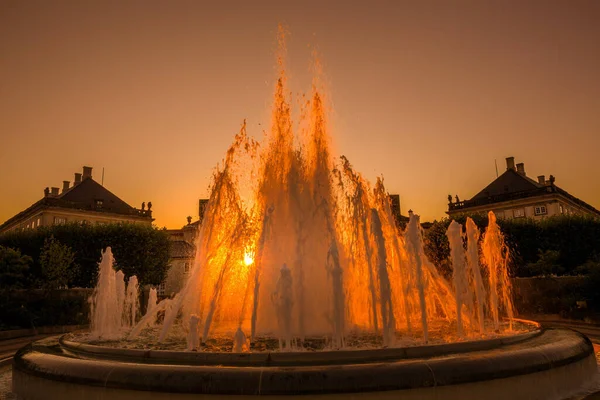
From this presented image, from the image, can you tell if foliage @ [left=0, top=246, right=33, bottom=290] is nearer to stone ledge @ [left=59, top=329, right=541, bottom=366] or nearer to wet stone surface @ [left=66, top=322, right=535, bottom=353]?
wet stone surface @ [left=66, top=322, right=535, bottom=353]

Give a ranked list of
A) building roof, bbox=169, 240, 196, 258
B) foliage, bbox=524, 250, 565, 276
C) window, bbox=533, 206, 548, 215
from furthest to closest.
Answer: building roof, bbox=169, 240, 196, 258 → window, bbox=533, 206, 548, 215 → foliage, bbox=524, 250, 565, 276

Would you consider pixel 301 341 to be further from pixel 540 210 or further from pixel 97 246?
pixel 540 210

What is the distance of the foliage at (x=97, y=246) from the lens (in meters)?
38.1

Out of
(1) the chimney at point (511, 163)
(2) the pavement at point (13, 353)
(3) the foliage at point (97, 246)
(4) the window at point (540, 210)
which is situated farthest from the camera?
(1) the chimney at point (511, 163)

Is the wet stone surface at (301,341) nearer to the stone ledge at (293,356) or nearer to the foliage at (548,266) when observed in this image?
the stone ledge at (293,356)

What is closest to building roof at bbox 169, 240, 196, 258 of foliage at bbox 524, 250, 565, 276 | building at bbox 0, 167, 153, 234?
building at bbox 0, 167, 153, 234

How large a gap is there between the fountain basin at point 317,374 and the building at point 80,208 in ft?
183

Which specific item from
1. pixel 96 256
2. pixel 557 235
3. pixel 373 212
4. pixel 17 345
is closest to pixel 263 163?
pixel 373 212

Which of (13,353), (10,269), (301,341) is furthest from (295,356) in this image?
(10,269)

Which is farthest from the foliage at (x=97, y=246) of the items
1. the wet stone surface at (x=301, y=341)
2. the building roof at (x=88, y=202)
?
the wet stone surface at (x=301, y=341)

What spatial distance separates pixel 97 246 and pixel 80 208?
3033 centimetres

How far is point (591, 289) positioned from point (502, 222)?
614 inches

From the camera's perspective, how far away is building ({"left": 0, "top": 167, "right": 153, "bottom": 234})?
210ft

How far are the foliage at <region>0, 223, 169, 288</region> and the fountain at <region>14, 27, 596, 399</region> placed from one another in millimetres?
18935
